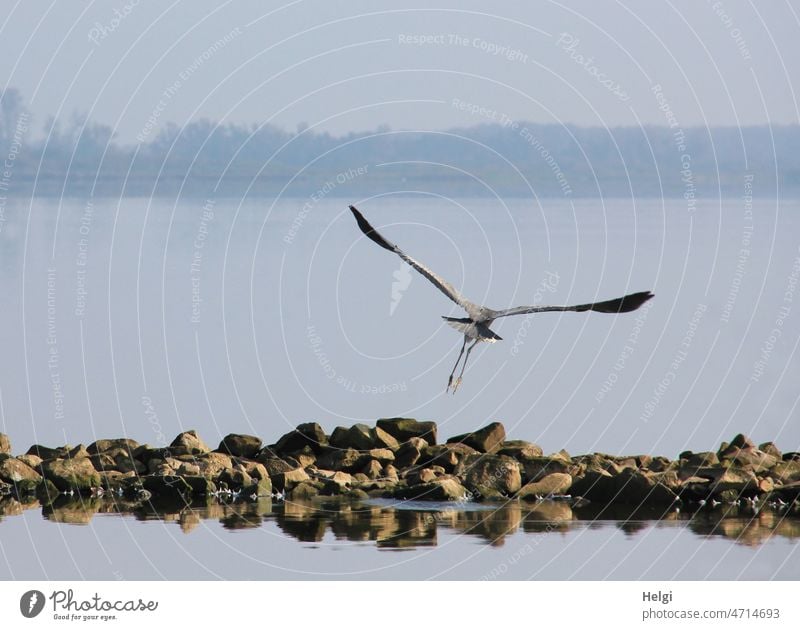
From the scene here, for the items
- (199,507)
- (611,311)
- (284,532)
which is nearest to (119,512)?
(199,507)

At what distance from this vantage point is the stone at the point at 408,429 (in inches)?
1622

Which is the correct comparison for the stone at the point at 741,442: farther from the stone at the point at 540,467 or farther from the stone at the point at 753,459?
the stone at the point at 540,467

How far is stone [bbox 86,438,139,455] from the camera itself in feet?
136

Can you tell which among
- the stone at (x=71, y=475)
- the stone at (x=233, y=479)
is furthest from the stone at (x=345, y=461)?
the stone at (x=71, y=475)

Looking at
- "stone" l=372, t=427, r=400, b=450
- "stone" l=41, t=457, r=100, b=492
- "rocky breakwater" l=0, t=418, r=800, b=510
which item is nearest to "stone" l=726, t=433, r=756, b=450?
"rocky breakwater" l=0, t=418, r=800, b=510

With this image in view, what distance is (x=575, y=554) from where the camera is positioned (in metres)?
32.5

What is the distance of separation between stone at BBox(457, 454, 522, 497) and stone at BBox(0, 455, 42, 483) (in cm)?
894

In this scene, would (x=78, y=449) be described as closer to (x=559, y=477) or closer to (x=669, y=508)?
(x=559, y=477)

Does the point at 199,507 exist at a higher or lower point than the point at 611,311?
lower

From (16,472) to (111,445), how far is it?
3256mm

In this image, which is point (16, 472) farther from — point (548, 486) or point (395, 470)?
point (548, 486)
